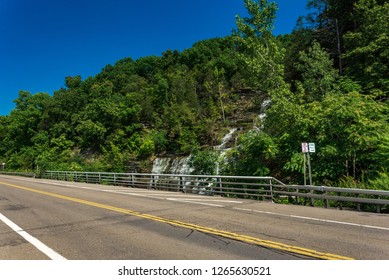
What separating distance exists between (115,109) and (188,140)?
1976cm

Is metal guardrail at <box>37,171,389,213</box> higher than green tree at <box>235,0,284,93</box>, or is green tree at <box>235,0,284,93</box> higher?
green tree at <box>235,0,284,93</box>

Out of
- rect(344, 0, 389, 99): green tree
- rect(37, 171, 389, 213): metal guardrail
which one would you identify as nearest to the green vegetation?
rect(344, 0, 389, 99): green tree

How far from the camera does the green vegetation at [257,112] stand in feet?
48.1

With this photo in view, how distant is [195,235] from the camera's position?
6.57 m

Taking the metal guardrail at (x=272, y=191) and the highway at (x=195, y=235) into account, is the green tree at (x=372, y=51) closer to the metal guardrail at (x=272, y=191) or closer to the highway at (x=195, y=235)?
the metal guardrail at (x=272, y=191)

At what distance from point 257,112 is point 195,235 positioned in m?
37.0

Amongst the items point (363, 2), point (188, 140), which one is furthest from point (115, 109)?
point (363, 2)

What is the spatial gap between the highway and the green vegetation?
5607 millimetres

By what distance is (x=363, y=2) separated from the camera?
77.5 feet

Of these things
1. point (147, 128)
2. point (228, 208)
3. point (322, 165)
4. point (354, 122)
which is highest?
point (147, 128)

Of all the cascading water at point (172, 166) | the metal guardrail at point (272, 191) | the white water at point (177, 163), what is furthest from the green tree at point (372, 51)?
the cascading water at point (172, 166)

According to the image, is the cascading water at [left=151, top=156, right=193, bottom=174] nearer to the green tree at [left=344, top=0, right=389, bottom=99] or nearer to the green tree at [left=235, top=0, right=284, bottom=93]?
the green tree at [left=235, top=0, right=284, bottom=93]

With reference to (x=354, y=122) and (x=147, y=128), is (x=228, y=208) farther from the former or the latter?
(x=147, y=128)

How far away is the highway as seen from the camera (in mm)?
5266
